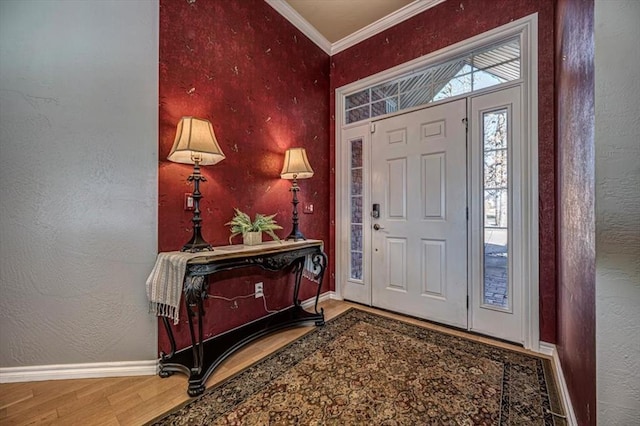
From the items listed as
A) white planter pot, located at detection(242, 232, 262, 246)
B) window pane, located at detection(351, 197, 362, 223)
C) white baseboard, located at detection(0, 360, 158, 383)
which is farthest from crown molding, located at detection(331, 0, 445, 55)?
white baseboard, located at detection(0, 360, 158, 383)

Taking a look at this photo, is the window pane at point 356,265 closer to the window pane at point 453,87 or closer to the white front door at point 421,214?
A: the white front door at point 421,214

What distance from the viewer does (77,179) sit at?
5.42 feet

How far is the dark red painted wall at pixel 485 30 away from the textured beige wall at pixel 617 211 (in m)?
1.32

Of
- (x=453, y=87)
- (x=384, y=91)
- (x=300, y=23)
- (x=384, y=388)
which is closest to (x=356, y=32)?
(x=300, y=23)

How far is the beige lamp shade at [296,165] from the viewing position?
8.02ft

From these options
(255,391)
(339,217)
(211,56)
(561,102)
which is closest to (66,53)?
(211,56)

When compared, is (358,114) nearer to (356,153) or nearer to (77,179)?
(356,153)

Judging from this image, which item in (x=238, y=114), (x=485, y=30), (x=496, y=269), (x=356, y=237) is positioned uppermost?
(x=485, y=30)

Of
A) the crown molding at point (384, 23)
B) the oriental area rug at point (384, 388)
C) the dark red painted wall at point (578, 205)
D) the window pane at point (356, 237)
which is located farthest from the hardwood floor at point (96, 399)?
the crown molding at point (384, 23)

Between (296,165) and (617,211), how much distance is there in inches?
80.4

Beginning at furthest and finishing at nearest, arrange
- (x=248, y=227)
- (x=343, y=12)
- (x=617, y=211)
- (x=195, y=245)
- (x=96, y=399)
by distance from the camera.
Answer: (x=343, y=12) < (x=248, y=227) < (x=195, y=245) < (x=96, y=399) < (x=617, y=211)

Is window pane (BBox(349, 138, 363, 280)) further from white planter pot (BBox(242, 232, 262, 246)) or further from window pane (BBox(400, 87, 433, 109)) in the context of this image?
white planter pot (BBox(242, 232, 262, 246))

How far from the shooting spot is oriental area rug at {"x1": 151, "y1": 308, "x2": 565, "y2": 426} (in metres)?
1.33

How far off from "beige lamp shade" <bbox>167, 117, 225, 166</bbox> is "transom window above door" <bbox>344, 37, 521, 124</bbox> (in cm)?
186
